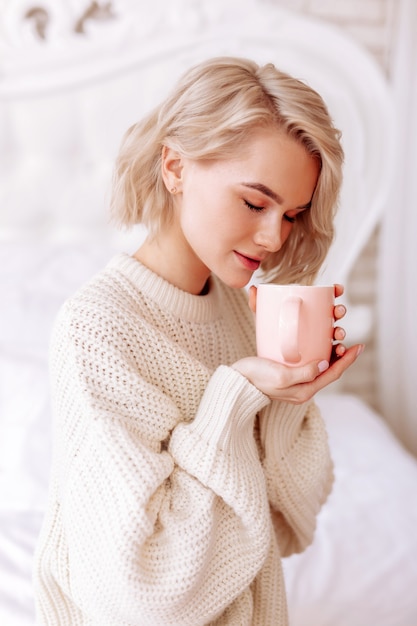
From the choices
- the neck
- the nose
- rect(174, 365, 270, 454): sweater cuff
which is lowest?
rect(174, 365, 270, 454): sweater cuff

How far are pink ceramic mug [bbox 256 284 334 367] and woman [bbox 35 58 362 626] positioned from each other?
0.06ft

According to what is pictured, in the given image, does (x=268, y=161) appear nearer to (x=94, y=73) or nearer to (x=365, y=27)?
(x=94, y=73)

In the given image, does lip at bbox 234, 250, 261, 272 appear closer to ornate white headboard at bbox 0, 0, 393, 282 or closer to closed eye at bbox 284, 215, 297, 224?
closed eye at bbox 284, 215, 297, 224

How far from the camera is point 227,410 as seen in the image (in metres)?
0.77

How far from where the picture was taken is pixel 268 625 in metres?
0.89

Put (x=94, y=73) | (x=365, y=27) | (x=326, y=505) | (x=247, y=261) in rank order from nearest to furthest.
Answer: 1. (x=247, y=261)
2. (x=326, y=505)
3. (x=94, y=73)
4. (x=365, y=27)

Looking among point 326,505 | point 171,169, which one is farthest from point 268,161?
point 326,505

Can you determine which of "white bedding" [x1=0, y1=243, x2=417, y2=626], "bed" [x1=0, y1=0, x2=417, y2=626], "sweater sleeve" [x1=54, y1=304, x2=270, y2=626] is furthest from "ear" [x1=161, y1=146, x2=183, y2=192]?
"white bedding" [x1=0, y1=243, x2=417, y2=626]

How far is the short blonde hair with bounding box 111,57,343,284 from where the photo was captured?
2.53 ft

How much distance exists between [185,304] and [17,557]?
2.27 ft

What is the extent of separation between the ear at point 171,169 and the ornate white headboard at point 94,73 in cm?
112

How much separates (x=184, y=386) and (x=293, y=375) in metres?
0.16

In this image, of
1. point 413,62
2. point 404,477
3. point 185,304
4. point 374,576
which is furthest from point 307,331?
point 413,62

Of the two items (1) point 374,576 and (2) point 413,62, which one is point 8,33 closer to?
(2) point 413,62
